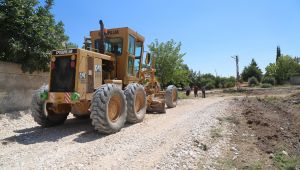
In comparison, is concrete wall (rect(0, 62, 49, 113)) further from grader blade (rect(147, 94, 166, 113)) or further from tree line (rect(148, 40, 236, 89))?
tree line (rect(148, 40, 236, 89))

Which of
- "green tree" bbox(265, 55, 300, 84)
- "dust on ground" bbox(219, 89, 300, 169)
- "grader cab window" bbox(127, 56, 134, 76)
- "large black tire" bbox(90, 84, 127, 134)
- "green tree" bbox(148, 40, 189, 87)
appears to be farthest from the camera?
"green tree" bbox(265, 55, 300, 84)

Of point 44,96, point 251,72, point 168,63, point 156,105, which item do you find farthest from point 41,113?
point 251,72

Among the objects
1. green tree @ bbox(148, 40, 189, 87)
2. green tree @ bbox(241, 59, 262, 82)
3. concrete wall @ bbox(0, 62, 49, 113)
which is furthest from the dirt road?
green tree @ bbox(241, 59, 262, 82)

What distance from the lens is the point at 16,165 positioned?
495 cm

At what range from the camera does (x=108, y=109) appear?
7.50 metres

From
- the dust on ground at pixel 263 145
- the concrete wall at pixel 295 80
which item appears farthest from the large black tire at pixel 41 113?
the concrete wall at pixel 295 80

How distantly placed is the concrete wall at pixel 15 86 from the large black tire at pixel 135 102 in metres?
5.17

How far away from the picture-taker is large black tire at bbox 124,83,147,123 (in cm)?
860

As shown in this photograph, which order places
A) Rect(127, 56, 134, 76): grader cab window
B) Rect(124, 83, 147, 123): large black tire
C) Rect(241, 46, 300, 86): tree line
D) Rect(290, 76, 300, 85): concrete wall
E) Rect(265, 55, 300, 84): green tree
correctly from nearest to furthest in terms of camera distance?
1. Rect(124, 83, 147, 123): large black tire
2. Rect(127, 56, 134, 76): grader cab window
3. Rect(290, 76, 300, 85): concrete wall
4. Rect(241, 46, 300, 86): tree line
5. Rect(265, 55, 300, 84): green tree

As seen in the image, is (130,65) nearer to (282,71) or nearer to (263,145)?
(263,145)

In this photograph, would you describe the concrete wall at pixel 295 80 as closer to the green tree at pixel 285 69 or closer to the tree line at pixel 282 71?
the tree line at pixel 282 71

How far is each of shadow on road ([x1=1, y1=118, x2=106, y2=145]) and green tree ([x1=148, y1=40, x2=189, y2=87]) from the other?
18.6 m

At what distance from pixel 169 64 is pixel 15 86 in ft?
58.3

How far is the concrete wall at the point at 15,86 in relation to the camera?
10.4m
